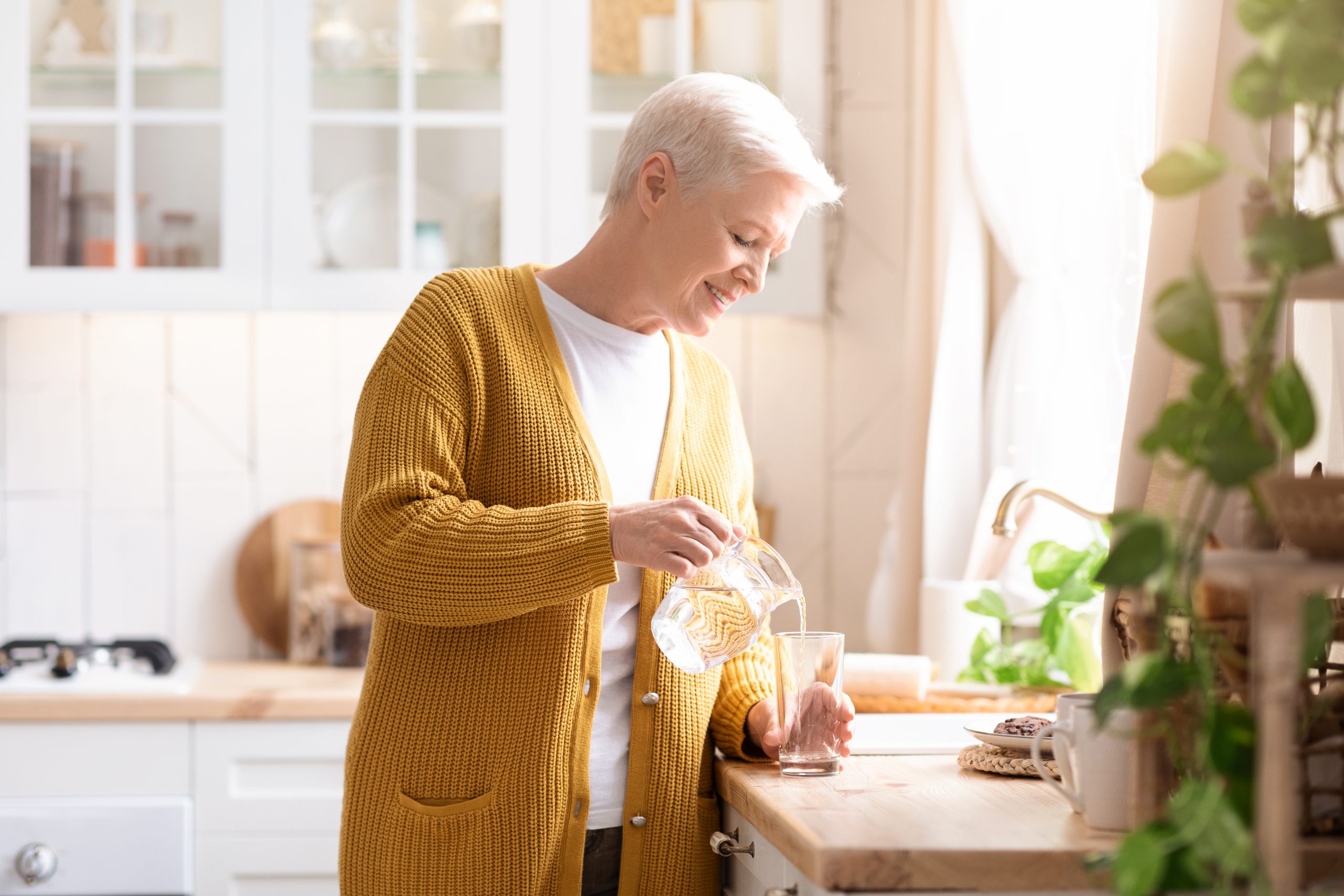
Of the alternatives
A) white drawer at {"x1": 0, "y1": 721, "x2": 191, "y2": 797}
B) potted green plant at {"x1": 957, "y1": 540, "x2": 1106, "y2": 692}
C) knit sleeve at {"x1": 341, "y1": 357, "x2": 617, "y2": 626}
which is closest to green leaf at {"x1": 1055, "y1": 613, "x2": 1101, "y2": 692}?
potted green plant at {"x1": 957, "y1": 540, "x2": 1106, "y2": 692}

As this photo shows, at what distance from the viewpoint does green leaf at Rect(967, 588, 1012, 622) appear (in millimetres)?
1906

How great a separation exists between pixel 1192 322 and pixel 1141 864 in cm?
28

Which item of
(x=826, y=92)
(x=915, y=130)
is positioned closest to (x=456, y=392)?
(x=915, y=130)

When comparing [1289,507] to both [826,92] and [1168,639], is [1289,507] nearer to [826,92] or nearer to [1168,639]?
[1168,639]

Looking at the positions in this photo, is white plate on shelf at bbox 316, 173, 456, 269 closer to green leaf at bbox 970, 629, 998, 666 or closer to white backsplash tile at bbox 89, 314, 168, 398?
white backsplash tile at bbox 89, 314, 168, 398

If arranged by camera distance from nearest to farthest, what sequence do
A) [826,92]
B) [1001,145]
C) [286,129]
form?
[1001,145] < [286,129] < [826,92]

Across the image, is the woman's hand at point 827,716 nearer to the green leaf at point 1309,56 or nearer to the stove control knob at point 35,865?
the green leaf at point 1309,56

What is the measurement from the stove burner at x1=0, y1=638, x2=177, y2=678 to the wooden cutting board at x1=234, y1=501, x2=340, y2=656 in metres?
0.23

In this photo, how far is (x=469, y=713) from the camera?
51.4 inches

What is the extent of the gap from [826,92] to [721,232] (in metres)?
1.45

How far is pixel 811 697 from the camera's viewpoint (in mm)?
1252

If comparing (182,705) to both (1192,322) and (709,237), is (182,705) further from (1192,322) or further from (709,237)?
(1192,322)

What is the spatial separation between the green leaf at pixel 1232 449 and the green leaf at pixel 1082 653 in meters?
1.09

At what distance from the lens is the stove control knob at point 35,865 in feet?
7.04
